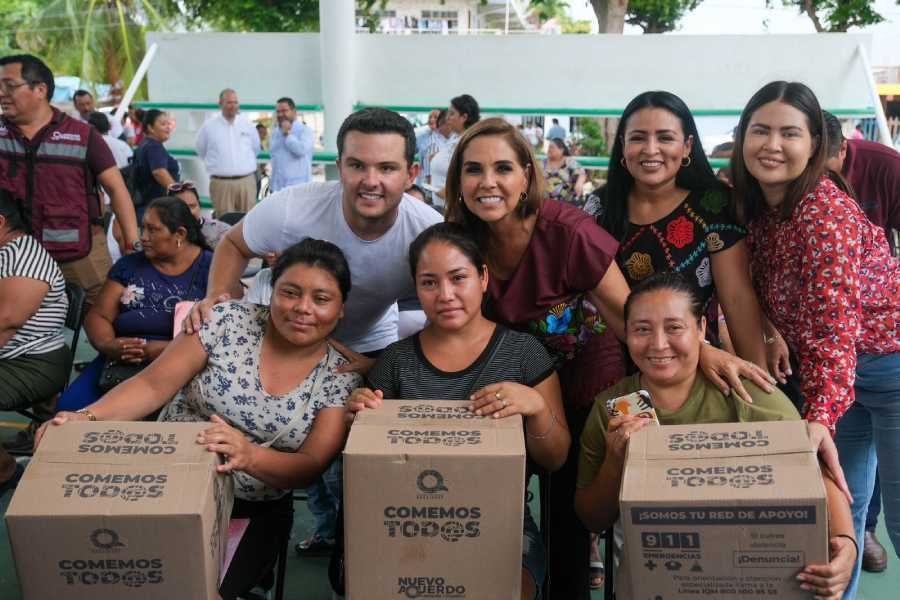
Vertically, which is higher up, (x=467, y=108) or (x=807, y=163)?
(x=467, y=108)

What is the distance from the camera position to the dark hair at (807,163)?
7.34ft

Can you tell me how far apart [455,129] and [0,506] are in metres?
5.09

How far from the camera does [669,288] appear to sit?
2174 millimetres

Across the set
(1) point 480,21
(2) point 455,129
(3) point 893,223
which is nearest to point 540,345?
(3) point 893,223

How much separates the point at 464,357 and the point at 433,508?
1.85ft

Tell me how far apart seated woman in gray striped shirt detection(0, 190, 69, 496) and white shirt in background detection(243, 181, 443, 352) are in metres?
1.16

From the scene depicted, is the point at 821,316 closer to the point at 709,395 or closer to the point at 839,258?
the point at 839,258

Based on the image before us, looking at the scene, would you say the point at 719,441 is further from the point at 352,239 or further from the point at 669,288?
the point at 352,239

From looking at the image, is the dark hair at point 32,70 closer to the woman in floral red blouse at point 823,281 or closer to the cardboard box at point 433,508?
the cardboard box at point 433,508

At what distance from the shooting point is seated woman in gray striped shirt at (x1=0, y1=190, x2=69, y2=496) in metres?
3.42

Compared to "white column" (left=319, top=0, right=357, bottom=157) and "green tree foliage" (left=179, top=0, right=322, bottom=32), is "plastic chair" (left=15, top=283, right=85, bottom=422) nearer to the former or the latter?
"white column" (left=319, top=0, right=357, bottom=157)

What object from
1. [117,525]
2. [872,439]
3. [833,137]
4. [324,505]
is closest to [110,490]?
[117,525]

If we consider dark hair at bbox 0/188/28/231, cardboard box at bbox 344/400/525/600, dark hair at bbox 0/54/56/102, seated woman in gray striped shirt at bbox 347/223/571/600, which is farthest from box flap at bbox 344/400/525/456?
dark hair at bbox 0/54/56/102

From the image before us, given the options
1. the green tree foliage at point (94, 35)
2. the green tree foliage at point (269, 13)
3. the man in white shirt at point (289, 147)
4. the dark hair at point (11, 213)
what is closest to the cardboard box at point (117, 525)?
the dark hair at point (11, 213)
